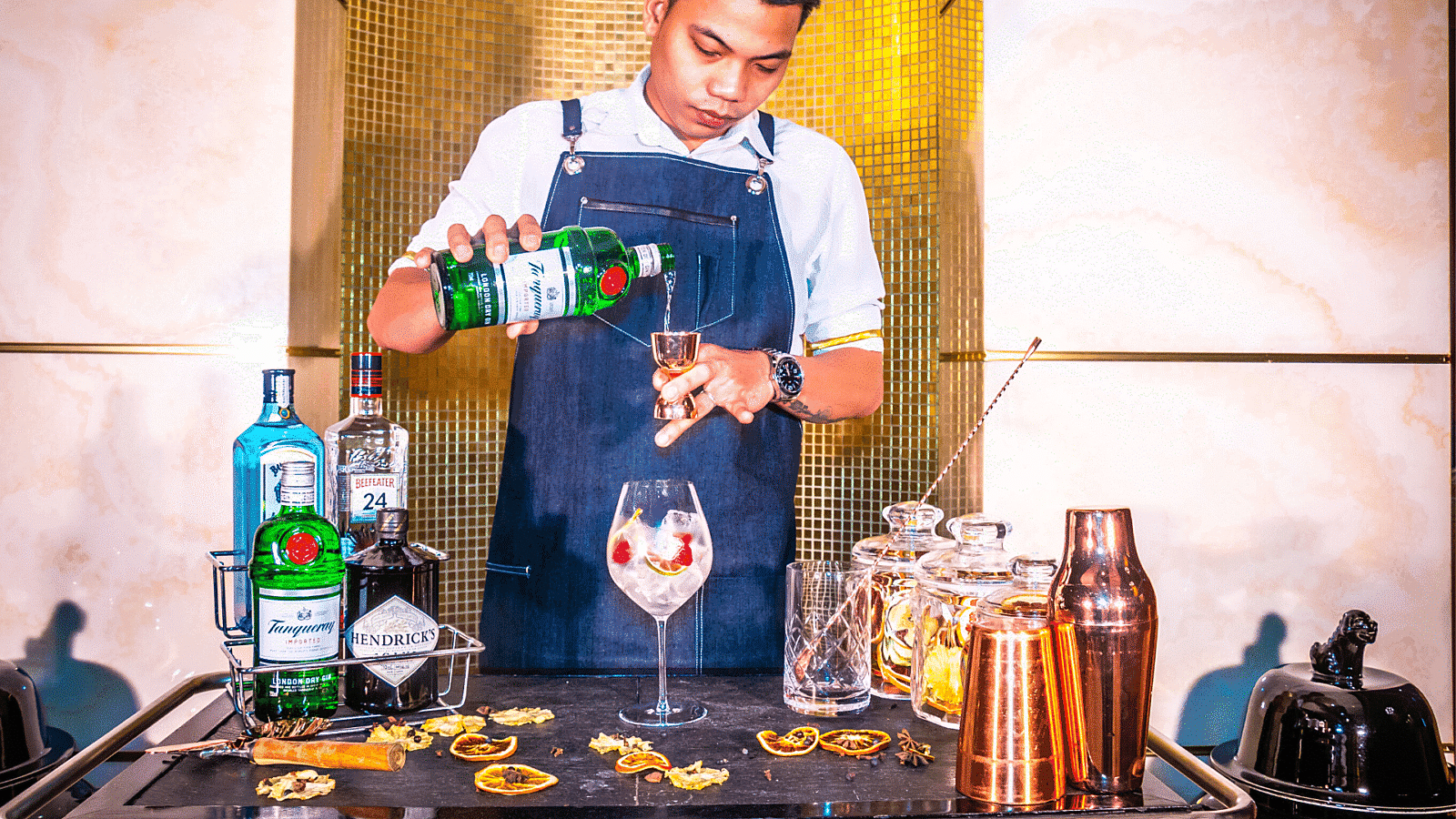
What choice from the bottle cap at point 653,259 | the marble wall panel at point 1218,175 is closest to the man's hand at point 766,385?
the bottle cap at point 653,259

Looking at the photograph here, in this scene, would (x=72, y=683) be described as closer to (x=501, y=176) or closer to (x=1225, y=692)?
(x=501, y=176)

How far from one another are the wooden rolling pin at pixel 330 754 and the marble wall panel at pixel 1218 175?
1.38 metres

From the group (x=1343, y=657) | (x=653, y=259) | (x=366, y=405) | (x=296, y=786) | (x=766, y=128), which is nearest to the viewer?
(x=296, y=786)

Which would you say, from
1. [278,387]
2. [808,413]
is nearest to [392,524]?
[278,387]

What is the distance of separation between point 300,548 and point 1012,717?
0.78 metres

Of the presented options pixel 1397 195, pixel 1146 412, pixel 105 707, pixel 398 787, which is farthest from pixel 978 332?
pixel 105 707

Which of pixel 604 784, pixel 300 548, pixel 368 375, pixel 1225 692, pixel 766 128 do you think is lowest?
pixel 1225 692

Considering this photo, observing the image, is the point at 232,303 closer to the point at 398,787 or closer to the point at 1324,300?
the point at 398,787

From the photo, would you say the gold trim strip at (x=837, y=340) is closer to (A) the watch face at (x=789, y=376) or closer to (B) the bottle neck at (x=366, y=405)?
(A) the watch face at (x=789, y=376)

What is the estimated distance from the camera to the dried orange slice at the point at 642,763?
99cm

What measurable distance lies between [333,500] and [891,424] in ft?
3.39

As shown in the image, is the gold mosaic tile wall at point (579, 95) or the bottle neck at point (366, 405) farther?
the gold mosaic tile wall at point (579, 95)

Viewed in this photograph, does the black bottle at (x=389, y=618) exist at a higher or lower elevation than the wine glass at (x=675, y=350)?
lower

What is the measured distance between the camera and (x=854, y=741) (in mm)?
1070
